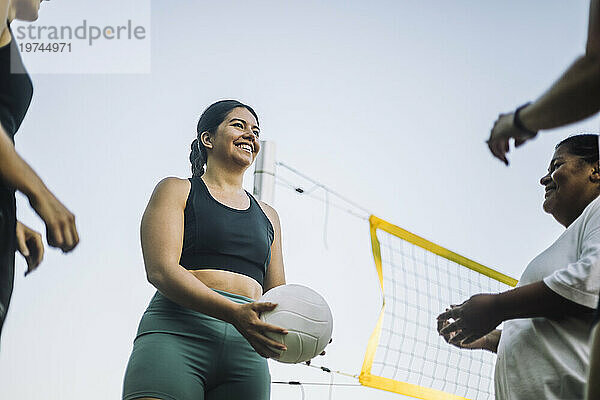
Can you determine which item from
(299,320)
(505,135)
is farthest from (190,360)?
(505,135)

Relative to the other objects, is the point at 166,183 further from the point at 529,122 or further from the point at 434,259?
the point at 434,259

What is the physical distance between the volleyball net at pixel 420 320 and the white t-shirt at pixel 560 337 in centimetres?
156

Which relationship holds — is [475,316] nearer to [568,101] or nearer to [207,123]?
[568,101]

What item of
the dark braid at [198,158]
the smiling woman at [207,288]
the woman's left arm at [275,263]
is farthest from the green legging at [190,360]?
the dark braid at [198,158]

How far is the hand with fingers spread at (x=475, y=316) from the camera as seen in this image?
6.36ft

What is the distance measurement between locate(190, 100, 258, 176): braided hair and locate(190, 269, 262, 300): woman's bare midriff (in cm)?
48

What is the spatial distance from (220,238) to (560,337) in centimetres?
91

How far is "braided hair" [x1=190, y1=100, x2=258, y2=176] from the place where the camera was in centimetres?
240

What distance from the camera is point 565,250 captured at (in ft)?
6.51

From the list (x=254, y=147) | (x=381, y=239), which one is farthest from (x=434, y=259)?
(x=254, y=147)

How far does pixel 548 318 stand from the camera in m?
1.90

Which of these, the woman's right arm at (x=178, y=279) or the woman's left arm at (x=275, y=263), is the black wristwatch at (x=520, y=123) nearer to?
the woman's right arm at (x=178, y=279)

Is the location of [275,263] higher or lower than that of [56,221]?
higher

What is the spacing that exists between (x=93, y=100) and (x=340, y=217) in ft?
5.15
